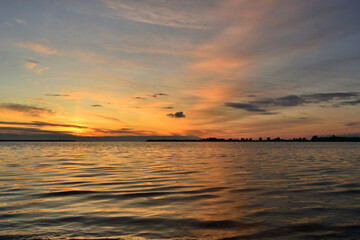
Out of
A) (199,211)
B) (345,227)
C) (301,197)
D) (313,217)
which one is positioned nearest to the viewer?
(345,227)

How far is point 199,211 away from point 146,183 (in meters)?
8.78

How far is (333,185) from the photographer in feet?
61.1

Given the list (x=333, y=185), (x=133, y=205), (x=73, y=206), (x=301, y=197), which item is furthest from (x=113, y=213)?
(x=333, y=185)

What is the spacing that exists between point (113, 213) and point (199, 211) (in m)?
3.54

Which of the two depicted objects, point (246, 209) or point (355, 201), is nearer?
point (246, 209)

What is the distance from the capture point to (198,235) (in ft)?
28.4

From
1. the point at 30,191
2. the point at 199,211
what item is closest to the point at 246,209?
the point at 199,211

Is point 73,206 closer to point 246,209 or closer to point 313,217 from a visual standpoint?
point 246,209

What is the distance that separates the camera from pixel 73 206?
12.7 meters

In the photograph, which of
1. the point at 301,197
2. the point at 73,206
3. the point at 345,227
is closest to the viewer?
the point at 345,227

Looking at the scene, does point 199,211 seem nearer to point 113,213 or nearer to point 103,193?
point 113,213

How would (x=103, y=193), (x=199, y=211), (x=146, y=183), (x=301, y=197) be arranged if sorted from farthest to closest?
1. (x=146, y=183)
2. (x=103, y=193)
3. (x=301, y=197)
4. (x=199, y=211)

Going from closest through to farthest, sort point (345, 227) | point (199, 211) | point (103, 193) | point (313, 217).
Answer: point (345, 227), point (313, 217), point (199, 211), point (103, 193)

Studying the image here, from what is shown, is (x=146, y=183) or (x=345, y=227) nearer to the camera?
(x=345, y=227)
